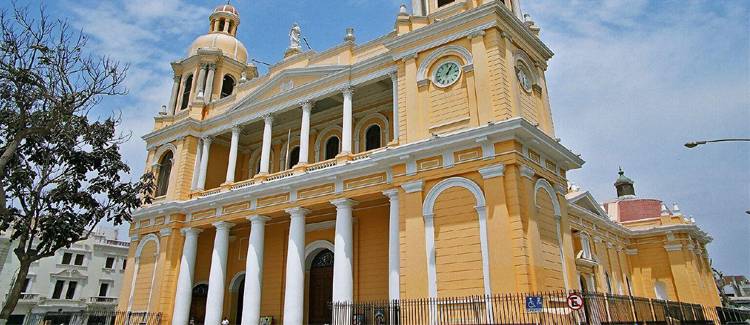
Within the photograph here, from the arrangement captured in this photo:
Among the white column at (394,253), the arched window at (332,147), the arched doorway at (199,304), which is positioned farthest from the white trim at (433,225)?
the arched doorway at (199,304)

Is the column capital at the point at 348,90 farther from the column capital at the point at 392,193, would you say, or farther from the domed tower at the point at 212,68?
the domed tower at the point at 212,68

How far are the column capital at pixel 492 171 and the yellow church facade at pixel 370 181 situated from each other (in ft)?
0.12

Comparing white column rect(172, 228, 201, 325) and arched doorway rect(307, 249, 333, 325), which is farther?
white column rect(172, 228, 201, 325)

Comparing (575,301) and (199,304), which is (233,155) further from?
(575,301)

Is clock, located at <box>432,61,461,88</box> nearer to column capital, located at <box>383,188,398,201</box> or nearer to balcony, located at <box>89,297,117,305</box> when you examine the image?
column capital, located at <box>383,188,398,201</box>

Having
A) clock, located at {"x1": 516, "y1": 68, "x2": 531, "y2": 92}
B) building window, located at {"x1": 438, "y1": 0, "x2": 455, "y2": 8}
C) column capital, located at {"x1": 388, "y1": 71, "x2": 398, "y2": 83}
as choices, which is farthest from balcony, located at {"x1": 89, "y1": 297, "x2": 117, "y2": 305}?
clock, located at {"x1": 516, "y1": 68, "x2": 531, "y2": 92}

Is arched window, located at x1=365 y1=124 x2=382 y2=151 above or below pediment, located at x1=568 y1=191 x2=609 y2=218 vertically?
above

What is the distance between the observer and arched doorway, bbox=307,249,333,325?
18.8 meters

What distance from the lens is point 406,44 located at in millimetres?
16609

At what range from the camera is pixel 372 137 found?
2036 cm

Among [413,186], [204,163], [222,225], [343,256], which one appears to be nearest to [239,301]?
[222,225]

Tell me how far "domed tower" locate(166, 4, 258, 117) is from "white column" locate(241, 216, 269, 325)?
8050 millimetres

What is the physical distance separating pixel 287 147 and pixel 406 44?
27.4 feet

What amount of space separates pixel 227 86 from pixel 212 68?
4.07 feet
